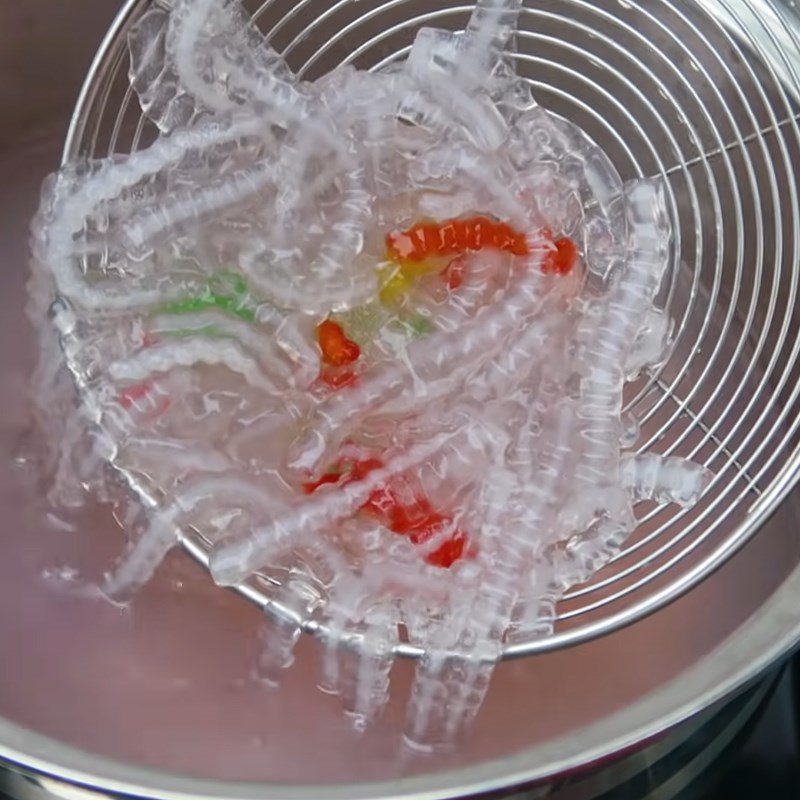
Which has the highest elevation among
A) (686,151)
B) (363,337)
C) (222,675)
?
(686,151)

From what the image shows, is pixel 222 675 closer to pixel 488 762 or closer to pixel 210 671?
pixel 210 671

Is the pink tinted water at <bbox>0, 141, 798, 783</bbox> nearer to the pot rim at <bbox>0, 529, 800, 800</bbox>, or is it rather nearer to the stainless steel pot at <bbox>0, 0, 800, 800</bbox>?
the stainless steel pot at <bbox>0, 0, 800, 800</bbox>

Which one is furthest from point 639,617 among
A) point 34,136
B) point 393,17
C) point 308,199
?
point 34,136

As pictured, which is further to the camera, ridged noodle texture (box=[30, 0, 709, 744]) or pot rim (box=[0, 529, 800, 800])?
ridged noodle texture (box=[30, 0, 709, 744])

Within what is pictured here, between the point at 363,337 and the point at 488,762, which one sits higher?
the point at 363,337

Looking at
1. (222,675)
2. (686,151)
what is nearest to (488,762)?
(222,675)

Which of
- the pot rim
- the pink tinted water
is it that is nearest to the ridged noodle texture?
the pink tinted water

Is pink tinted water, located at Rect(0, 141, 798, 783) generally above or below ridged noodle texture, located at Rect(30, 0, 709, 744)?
below

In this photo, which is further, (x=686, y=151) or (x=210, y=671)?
(x=686, y=151)
